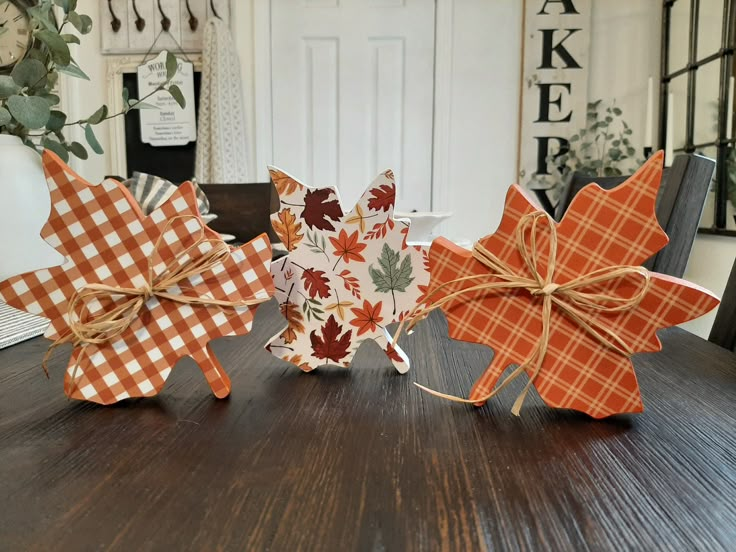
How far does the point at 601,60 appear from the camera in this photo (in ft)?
10.3

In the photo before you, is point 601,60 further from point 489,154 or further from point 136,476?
point 136,476

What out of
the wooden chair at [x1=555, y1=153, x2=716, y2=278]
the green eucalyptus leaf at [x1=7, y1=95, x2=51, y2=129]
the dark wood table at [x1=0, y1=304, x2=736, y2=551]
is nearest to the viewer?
the dark wood table at [x1=0, y1=304, x2=736, y2=551]

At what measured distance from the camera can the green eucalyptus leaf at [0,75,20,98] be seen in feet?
2.23

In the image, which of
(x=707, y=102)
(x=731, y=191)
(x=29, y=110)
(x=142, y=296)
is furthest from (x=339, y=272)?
(x=707, y=102)

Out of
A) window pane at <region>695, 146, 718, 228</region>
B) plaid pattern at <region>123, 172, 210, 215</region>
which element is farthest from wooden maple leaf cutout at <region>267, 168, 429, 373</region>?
window pane at <region>695, 146, 718, 228</region>

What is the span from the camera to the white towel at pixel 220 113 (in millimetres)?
3070

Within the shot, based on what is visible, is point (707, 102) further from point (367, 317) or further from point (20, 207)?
point (20, 207)

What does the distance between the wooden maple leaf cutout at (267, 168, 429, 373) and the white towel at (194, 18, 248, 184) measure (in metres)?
2.65

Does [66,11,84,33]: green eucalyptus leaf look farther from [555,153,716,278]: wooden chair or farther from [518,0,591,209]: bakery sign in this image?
[518,0,591,209]: bakery sign

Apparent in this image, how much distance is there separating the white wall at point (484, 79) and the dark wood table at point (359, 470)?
110 inches

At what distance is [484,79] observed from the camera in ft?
10.5

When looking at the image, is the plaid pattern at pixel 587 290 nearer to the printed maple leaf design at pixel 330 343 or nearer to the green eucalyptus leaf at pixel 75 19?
the printed maple leaf design at pixel 330 343

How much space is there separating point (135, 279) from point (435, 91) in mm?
2978

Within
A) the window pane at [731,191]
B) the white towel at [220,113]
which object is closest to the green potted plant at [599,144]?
the window pane at [731,191]
